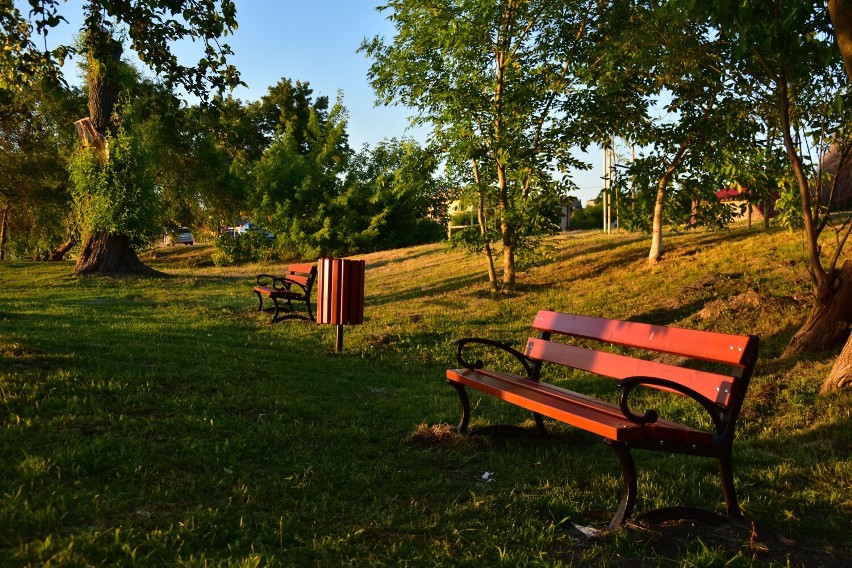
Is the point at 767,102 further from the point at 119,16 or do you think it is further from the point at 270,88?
the point at 270,88

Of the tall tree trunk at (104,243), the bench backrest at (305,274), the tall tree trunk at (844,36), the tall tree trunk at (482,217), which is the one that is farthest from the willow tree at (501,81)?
the tall tree trunk at (104,243)

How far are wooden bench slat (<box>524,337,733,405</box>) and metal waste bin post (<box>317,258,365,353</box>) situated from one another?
4.12 metres

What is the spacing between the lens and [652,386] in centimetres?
410

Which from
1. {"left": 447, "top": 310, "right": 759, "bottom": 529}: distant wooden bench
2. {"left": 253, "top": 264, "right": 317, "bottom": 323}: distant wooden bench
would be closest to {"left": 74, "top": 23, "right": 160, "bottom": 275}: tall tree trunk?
{"left": 253, "top": 264, "right": 317, "bottom": 323}: distant wooden bench

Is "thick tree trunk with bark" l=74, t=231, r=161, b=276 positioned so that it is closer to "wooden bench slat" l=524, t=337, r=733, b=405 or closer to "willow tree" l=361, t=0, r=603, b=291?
"willow tree" l=361, t=0, r=603, b=291

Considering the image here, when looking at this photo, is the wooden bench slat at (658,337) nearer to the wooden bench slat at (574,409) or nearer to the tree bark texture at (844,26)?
the wooden bench slat at (574,409)

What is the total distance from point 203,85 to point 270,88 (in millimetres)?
39345

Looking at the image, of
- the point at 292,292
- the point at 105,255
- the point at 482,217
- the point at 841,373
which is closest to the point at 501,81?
the point at 482,217

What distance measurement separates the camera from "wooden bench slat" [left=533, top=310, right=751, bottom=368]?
3562mm

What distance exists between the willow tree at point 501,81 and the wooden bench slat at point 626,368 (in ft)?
23.0

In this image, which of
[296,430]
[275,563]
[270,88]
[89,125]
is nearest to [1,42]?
[296,430]

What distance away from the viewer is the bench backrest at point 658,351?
351cm

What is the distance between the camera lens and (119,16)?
248 inches

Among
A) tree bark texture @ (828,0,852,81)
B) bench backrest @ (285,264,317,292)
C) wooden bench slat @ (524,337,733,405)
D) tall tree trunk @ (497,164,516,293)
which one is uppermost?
tree bark texture @ (828,0,852,81)
